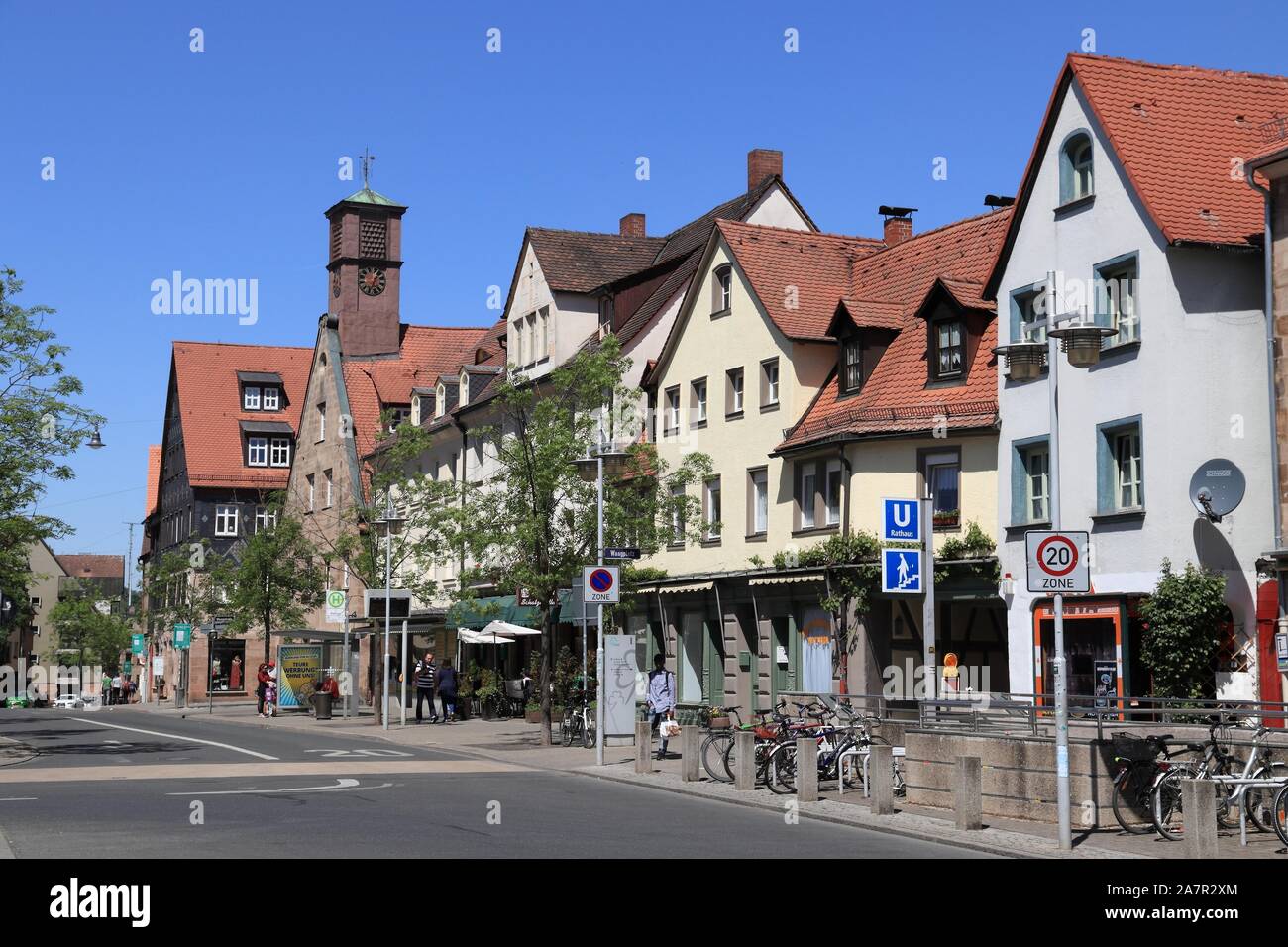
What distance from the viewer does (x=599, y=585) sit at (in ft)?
88.0

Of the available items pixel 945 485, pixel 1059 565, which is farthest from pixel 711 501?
pixel 1059 565

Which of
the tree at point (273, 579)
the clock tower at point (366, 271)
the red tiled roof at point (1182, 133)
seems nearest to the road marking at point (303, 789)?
the red tiled roof at point (1182, 133)

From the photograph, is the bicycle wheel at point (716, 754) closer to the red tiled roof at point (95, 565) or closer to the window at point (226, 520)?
the window at point (226, 520)

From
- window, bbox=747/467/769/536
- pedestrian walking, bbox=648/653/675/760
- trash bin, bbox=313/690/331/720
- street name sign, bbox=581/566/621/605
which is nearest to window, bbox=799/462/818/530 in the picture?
window, bbox=747/467/769/536

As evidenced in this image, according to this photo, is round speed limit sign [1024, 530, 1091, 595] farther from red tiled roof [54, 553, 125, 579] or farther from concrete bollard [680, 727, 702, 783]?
red tiled roof [54, 553, 125, 579]

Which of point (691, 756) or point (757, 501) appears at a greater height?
point (757, 501)

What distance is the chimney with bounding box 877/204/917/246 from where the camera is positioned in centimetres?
4600

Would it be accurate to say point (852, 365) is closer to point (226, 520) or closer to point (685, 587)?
point (685, 587)

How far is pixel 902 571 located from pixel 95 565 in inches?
6968

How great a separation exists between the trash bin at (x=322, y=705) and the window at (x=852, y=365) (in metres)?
19.6

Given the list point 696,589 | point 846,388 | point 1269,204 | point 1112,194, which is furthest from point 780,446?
point 1269,204

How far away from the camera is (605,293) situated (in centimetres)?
4862

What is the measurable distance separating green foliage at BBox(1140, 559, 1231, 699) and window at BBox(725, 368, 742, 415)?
49.1 feet
